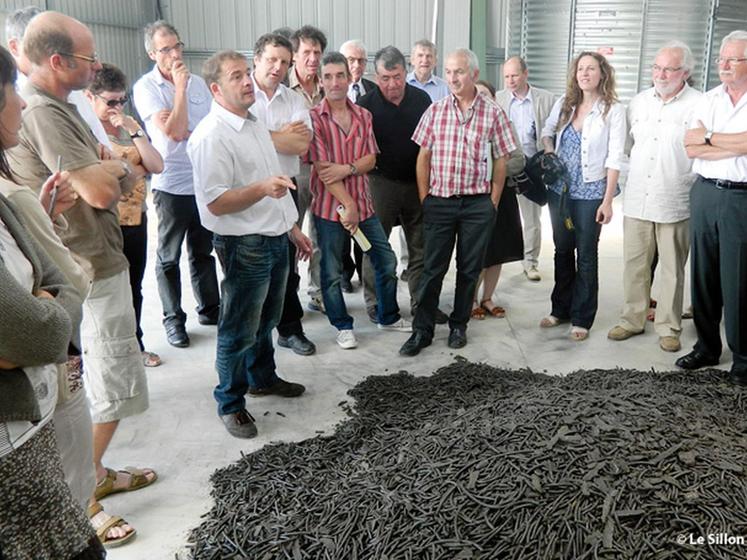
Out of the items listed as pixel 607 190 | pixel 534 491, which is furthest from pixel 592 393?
pixel 607 190

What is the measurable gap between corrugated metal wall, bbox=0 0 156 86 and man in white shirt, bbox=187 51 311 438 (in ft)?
26.6

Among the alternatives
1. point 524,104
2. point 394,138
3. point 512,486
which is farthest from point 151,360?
point 524,104

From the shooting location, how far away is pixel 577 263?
4.41m

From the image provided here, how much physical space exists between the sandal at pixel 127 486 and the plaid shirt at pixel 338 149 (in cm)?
185

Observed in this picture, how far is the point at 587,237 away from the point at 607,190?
0.32 meters

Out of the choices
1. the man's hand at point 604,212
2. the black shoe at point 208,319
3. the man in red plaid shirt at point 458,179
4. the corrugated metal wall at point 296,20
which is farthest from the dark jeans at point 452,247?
the corrugated metal wall at point 296,20

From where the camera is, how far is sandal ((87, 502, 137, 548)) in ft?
7.89

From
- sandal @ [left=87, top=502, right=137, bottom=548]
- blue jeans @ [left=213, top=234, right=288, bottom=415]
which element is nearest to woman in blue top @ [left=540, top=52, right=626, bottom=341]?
blue jeans @ [left=213, top=234, right=288, bottom=415]

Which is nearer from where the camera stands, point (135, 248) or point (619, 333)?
point (135, 248)

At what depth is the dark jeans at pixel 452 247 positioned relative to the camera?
4.05 metres

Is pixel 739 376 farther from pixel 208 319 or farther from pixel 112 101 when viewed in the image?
pixel 112 101

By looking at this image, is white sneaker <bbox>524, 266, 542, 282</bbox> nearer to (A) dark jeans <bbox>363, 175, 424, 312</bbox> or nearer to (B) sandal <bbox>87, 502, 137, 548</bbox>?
(A) dark jeans <bbox>363, 175, 424, 312</bbox>

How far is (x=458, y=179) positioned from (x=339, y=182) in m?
0.70

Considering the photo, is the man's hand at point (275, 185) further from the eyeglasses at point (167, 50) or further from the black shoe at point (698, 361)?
the black shoe at point (698, 361)
